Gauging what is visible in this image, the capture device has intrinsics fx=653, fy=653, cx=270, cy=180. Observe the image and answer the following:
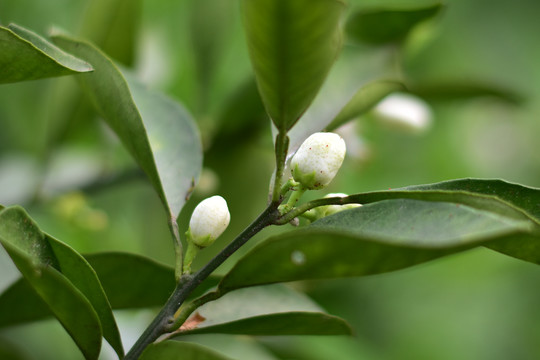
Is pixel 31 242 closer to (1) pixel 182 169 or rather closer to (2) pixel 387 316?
(1) pixel 182 169

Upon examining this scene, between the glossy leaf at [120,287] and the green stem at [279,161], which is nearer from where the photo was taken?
the green stem at [279,161]

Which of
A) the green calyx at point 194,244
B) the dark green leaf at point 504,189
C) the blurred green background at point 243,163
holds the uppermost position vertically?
the dark green leaf at point 504,189

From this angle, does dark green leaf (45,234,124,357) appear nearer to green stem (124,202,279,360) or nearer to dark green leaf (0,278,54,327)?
green stem (124,202,279,360)

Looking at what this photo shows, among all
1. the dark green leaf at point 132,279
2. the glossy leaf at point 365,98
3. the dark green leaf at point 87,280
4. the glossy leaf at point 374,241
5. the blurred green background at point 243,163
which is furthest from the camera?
the blurred green background at point 243,163

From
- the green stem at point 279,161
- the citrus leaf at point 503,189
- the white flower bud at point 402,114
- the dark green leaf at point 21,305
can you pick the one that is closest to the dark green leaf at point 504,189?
the citrus leaf at point 503,189

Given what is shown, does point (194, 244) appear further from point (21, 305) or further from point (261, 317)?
point (21, 305)

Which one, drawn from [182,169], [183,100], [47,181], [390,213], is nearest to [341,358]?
[183,100]

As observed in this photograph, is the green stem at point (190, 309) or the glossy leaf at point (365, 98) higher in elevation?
the glossy leaf at point (365, 98)

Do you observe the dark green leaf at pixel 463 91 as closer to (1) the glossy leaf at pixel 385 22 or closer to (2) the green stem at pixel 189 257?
(1) the glossy leaf at pixel 385 22

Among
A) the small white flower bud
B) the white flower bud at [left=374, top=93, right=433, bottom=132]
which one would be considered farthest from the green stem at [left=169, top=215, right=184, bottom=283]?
the white flower bud at [left=374, top=93, right=433, bottom=132]
